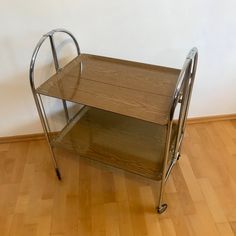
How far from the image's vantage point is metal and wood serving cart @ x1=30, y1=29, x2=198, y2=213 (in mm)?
1107

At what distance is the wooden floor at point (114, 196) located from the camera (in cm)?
133

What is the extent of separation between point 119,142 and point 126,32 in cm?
61

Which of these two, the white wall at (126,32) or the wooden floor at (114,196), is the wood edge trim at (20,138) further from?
the white wall at (126,32)

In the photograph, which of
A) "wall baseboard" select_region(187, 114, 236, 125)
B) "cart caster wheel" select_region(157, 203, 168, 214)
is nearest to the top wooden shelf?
"cart caster wheel" select_region(157, 203, 168, 214)

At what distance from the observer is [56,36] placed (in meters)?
1.45

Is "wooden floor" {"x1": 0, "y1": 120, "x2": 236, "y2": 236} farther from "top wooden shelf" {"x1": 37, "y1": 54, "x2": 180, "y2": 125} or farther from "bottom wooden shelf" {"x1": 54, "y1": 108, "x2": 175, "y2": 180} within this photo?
"top wooden shelf" {"x1": 37, "y1": 54, "x2": 180, "y2": 125}

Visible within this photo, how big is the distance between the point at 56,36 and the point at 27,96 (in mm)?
448

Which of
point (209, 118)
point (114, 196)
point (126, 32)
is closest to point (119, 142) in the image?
point (114, 196)

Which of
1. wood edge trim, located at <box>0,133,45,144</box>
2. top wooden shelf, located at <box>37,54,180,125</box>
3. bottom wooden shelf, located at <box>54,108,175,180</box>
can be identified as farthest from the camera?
wood edge trim, located at <box>0,133,45,144</box>

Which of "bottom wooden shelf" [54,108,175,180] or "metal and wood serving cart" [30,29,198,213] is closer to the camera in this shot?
"metal and wood serving cart" [30,29,198,213]

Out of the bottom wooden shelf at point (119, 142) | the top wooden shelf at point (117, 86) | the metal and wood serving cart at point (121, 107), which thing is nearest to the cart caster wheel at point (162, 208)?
the metal and wood serving cart at point (121, 107)

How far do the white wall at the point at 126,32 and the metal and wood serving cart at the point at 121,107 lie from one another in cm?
13

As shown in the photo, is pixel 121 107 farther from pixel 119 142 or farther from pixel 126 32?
pixel 126 32

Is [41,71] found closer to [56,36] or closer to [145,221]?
[56,36]
